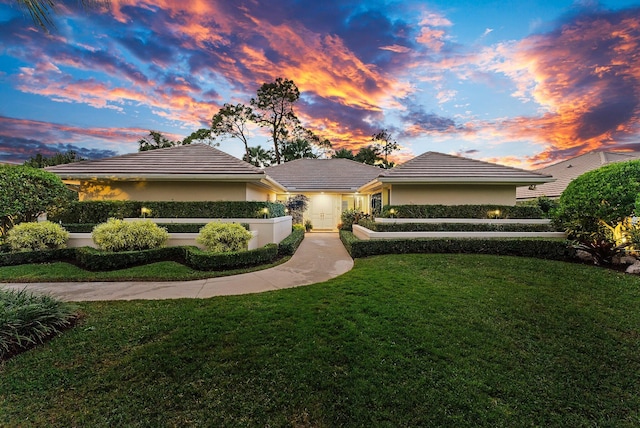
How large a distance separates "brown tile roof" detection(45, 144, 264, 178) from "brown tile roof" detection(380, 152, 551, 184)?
22.7 ft

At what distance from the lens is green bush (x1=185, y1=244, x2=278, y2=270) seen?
730 cm

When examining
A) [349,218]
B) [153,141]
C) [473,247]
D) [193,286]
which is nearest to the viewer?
[193,286]

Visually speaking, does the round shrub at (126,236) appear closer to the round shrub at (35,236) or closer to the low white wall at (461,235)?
the round shrub at (35,236)

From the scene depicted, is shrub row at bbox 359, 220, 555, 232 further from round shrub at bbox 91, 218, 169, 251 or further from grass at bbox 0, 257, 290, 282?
round shrub at bbox 91, 218, 169, 251

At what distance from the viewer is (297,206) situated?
63.5 feet

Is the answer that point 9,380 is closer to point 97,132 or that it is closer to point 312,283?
point 312,283

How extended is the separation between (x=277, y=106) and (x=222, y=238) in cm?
2196

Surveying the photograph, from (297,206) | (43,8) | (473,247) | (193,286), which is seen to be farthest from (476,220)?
(43,8)

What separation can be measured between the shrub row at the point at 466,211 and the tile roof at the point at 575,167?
7.66 metres

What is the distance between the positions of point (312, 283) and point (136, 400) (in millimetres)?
4175

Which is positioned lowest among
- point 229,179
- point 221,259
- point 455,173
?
point 221,259

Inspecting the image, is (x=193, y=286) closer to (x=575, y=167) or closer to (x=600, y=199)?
(x=600, y=199)

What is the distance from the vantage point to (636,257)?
7.02 m

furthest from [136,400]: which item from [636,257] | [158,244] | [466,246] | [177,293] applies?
[636,257]
